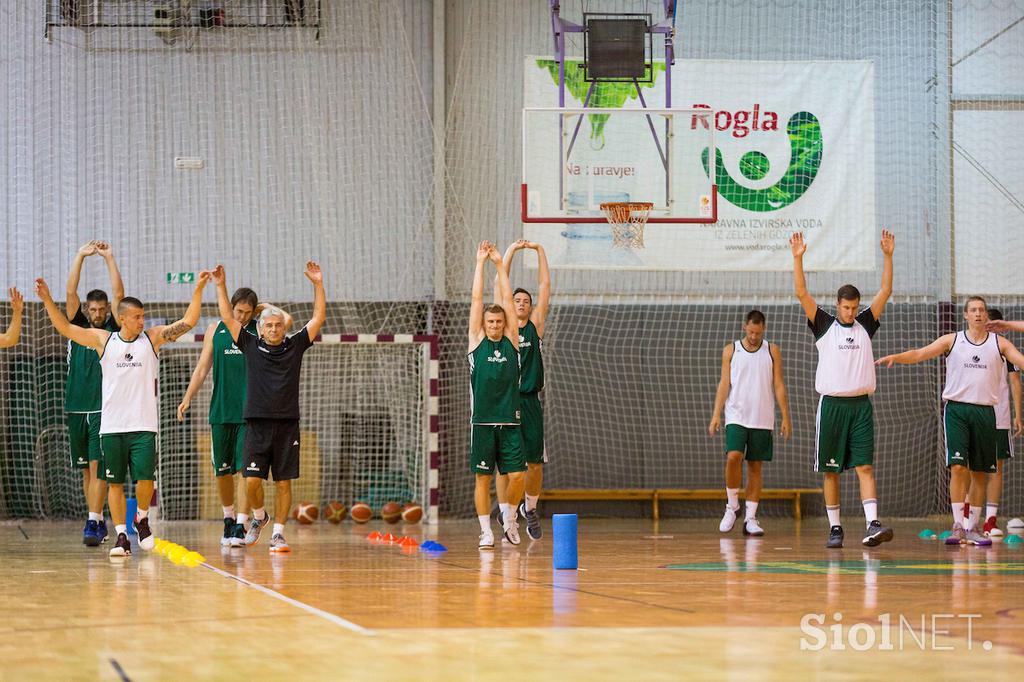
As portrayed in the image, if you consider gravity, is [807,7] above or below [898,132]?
above

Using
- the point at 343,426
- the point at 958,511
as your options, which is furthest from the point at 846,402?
the point at 343,426

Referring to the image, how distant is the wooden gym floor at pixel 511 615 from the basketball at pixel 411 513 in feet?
13.4

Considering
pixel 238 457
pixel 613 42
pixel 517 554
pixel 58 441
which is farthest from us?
pixel 58 441

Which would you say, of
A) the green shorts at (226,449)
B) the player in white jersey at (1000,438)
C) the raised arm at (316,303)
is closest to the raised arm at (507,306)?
the raised arm at (316,303)

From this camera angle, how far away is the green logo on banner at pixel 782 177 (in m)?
14.9

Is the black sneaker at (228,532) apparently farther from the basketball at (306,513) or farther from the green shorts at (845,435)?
the green shorts at (845,435)

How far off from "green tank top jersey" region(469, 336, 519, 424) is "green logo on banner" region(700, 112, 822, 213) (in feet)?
20.4

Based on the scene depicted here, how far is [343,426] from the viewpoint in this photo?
14.5 meters

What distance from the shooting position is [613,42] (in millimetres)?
12109

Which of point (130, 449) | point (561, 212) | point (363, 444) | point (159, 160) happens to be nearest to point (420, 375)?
point (363, 444)

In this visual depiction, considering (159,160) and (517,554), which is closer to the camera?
(517,554)

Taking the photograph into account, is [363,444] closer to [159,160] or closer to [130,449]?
[159,160]

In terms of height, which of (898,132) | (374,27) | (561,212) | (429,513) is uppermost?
(374,27)

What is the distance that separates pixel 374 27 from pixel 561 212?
3.73 metres
